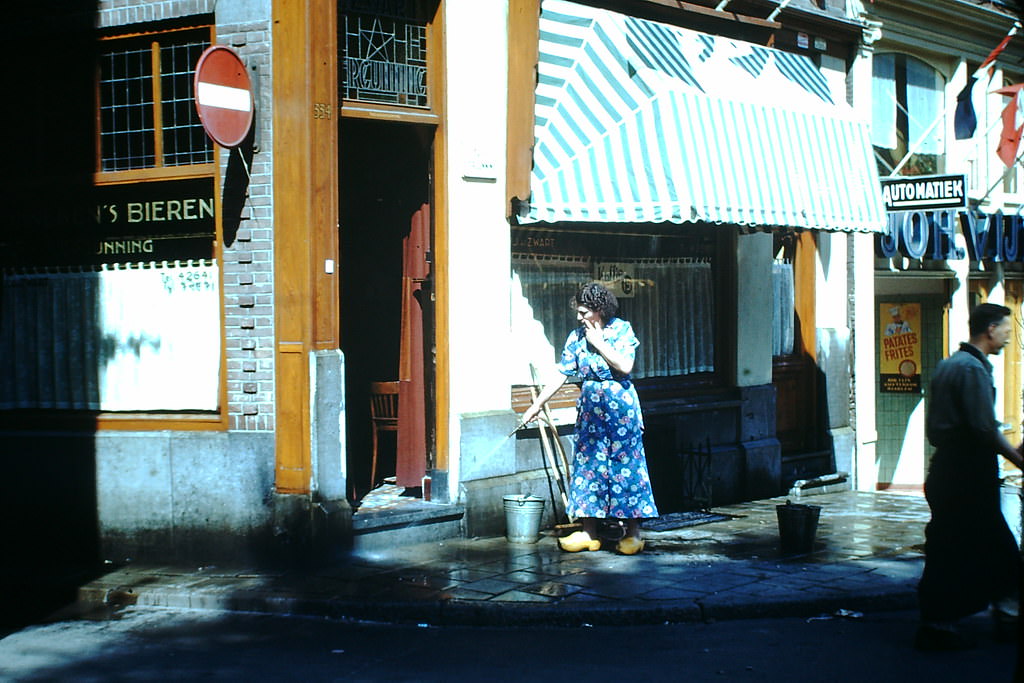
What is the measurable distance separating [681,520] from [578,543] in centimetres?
193

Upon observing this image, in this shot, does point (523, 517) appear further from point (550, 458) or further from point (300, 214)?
point (300, 214)

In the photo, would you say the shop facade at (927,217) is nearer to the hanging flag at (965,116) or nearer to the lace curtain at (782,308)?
the hanging flag at (965,116)

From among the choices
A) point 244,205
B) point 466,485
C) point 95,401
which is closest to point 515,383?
point 466,485

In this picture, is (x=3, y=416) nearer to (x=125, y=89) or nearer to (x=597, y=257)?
(x=125, y=89)

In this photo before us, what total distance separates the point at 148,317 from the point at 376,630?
371 centimetres

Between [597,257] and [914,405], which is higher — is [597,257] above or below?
above

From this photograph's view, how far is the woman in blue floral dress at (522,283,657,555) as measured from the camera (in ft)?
30.3

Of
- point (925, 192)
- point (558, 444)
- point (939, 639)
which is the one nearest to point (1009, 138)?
point (925, 192)

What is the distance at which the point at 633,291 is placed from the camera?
11.8 m

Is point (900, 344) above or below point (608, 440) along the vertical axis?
above

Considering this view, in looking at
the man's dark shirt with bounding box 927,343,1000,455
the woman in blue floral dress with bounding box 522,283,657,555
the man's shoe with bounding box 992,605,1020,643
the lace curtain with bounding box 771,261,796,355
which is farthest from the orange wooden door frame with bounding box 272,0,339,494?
the lace curtain with bounding box 771,261,796,355

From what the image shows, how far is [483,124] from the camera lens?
396 inches

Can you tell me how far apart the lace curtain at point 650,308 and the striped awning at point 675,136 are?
100cm

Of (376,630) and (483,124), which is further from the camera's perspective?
(483,124)
